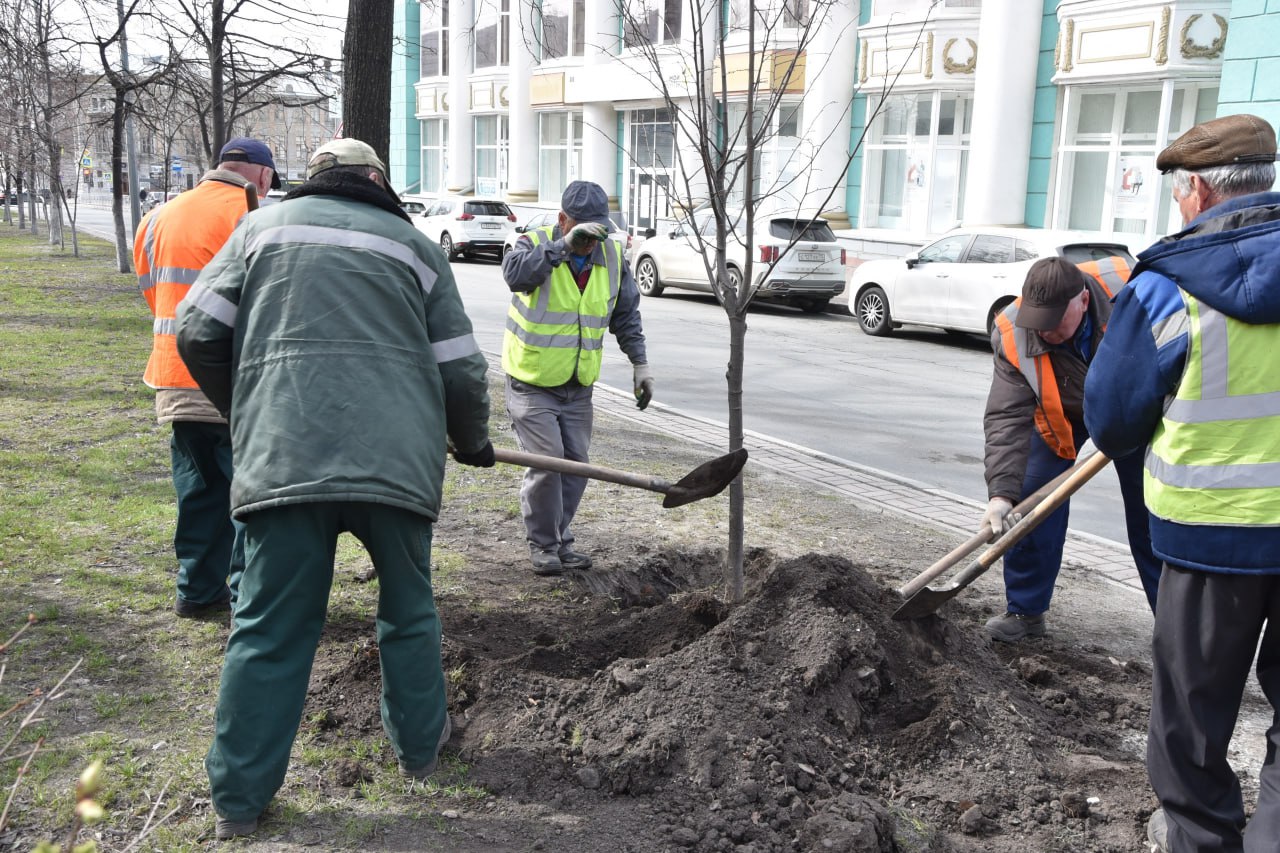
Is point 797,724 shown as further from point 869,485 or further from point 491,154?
point 491,154

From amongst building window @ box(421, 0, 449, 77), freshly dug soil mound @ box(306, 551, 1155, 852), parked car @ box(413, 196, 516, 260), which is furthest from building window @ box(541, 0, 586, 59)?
freshly dug soil mound @ box(306, 551, 1155, 852)

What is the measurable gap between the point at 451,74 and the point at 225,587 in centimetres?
3685

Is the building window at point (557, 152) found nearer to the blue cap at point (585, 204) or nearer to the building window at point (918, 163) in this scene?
the building window at point (918, 163)

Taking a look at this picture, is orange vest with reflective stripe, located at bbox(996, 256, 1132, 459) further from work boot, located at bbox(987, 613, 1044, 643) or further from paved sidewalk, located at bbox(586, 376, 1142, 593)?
paved sidewalk, located at bbox(586, 376, 1142, 593)

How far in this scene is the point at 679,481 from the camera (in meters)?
4.53

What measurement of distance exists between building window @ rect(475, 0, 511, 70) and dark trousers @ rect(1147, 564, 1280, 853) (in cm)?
3541

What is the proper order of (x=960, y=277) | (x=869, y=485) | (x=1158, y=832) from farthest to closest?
(x=960, y=277)
(x=869, y=485)
(x=1158, y=832)

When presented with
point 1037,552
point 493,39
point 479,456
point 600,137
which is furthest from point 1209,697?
point 493,39

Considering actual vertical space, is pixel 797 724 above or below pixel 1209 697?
below

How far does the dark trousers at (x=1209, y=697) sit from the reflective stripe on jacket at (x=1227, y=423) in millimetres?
167

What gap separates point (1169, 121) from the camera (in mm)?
18016

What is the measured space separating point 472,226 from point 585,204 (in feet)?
72.9

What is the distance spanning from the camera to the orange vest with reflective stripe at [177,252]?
4.38 meters

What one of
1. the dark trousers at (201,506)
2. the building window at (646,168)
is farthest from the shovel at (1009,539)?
the building window at (646,168)
